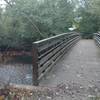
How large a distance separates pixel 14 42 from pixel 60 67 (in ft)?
44.3

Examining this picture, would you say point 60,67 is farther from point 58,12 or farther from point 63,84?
point 58,12

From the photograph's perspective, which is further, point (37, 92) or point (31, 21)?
point (31, 21)

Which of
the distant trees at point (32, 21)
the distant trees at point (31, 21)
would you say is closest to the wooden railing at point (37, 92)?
the distant trees at point (32, 21)

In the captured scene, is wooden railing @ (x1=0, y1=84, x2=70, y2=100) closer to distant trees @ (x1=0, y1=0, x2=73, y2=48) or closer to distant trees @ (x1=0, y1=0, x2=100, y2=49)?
distant trees @ (x1=0, y1=0, x2=100, y2=49)

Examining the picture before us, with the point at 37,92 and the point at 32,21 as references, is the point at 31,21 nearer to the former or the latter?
the point at 32,21

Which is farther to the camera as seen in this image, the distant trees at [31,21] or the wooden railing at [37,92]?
the distant trees at [31,21]

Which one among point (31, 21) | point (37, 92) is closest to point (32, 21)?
point (31, 21)

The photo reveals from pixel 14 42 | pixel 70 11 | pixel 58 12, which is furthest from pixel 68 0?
pixel 14 42

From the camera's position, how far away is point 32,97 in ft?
12.3

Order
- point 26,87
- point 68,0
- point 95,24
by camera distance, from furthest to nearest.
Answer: point 95,24 → point 68,0 → point 26,87

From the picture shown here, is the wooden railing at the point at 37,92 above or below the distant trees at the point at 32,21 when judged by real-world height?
below

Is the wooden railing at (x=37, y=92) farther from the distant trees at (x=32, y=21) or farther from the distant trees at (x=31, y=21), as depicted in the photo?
the distant trees at (x=31, y=21)

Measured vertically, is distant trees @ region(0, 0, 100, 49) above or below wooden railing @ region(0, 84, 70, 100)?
above

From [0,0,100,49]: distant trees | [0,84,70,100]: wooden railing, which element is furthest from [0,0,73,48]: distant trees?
[0,84,70,100]: wooden railing
